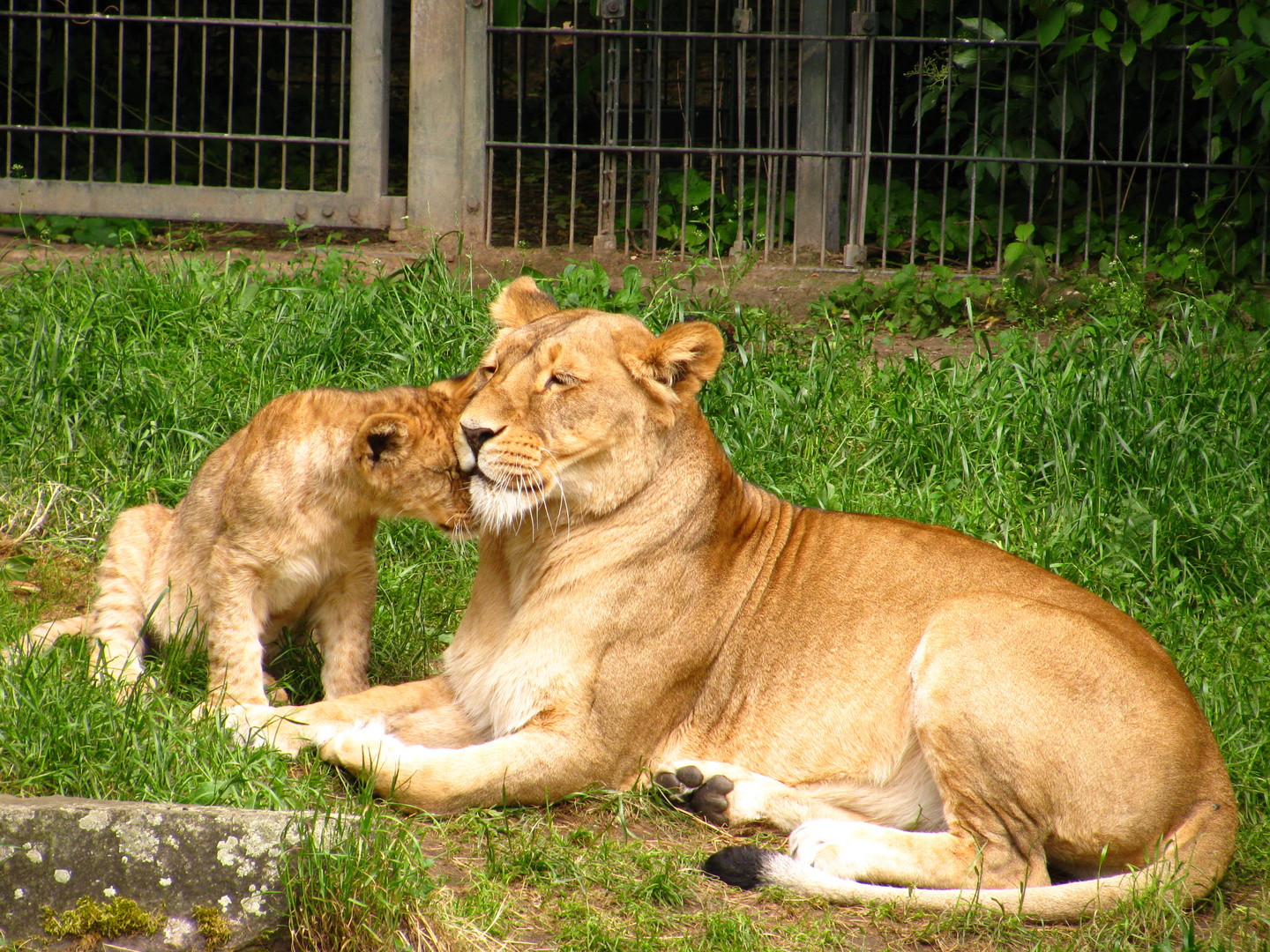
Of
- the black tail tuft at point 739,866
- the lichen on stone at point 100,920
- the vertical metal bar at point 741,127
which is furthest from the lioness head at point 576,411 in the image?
the vertical metal bar at point 741,127

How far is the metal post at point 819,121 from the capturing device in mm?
7355

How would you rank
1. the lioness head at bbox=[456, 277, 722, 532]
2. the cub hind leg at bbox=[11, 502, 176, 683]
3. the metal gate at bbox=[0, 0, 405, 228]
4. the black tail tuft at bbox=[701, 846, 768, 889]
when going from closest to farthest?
the black tail tuft at bbox=[701, 846, 768, 889], the lioness head at bbox=[456, 277, 722, 532], the cub hind leg at bbox=[11, 502, 176, 683], the metal gate at bbox=[0, 0, 405, 228]

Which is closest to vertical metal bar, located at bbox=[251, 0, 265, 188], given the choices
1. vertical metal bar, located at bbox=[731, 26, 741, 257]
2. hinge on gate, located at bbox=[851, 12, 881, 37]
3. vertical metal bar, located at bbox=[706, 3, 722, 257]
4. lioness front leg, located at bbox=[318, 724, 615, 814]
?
vertical metal bar, located at bbox=[706, 3, 722, 257]

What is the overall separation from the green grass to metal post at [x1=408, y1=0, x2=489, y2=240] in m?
0.72

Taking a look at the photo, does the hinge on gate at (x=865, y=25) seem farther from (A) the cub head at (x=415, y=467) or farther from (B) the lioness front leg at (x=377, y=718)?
(B) the lioness front leg at (x=377, y=718)

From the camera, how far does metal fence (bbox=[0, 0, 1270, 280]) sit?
286 inches

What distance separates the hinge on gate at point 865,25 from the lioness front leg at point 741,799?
5014mm

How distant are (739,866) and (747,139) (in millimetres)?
6881

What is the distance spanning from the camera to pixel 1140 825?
3199 millimetres

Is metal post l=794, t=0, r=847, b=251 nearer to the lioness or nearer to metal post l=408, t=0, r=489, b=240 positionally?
metal post l=408, t=0, r=489, b=240

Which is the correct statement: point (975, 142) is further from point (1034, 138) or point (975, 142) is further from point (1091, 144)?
point (1091, 144)

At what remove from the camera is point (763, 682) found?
3.78 metres

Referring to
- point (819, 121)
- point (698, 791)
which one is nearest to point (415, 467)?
point (698, 791)

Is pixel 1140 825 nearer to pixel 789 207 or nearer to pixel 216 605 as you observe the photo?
pixel 216 605
